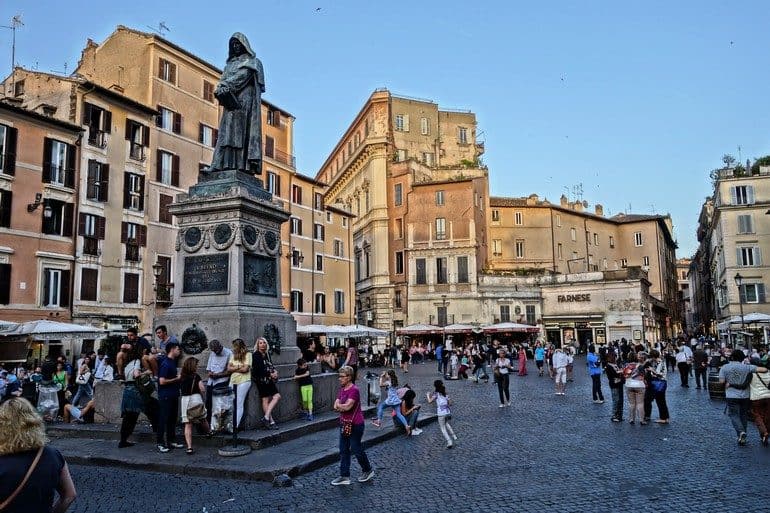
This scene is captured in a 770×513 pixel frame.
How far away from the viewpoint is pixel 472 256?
5203cm

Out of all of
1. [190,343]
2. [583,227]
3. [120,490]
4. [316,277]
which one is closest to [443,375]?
[316,277]

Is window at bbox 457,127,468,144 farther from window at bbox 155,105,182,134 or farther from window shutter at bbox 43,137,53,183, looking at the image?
window shutter at bbox 43,137,53,183

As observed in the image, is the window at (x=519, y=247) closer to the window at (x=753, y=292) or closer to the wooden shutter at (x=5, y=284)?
the window at (x=753, y=292)

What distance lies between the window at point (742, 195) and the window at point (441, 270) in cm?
2406

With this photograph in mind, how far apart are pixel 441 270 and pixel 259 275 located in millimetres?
41864

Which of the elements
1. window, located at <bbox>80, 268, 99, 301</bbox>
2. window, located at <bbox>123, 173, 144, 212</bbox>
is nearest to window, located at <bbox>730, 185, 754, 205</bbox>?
window, located at <bbox>123, 173, 144, 212</bbox>

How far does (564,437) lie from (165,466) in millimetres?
6909

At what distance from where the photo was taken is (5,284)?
26.3 meters

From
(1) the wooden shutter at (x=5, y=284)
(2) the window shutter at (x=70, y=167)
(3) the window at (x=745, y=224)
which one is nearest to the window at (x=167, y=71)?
(2) the window shutter at (x=70, y=167)

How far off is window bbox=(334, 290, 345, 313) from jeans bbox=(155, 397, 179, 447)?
38281 millimetres

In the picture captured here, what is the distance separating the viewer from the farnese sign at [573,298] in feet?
170

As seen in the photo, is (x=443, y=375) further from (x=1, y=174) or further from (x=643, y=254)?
(x=643, y=254)

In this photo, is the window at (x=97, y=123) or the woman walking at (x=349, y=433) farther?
the window at (x=97, y=123)

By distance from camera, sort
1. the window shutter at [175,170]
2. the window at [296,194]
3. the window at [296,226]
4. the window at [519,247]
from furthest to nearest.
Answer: the window at [519,247], the window at [296,194], the window at [296,226], the window shutter at [175,170]
